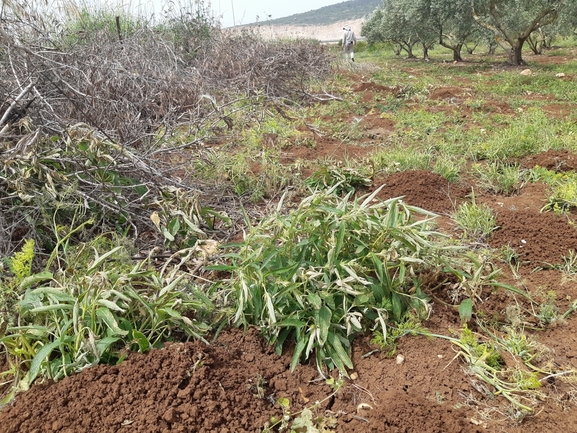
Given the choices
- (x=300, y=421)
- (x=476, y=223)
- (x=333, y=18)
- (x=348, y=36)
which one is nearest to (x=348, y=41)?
(x=348, y=36)

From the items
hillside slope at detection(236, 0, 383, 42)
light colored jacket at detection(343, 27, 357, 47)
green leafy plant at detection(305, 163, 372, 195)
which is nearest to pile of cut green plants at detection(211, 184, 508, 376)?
green leafy plant at detection(305, 163, 372, 195)

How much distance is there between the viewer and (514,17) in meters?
13.2

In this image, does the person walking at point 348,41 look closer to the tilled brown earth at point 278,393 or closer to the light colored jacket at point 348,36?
the light colored jacket at point 348,36

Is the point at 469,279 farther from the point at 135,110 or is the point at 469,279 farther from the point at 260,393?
the point at 135,110

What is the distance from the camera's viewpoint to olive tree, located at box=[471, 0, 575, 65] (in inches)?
472

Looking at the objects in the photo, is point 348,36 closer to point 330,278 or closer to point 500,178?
point 500,178

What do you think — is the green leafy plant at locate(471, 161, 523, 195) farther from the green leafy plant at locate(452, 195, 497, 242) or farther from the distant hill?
the distant hill

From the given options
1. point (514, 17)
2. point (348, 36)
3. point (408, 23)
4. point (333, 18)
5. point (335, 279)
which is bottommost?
point (335, 279)

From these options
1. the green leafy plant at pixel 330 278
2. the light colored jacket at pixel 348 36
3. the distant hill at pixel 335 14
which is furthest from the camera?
the distant hill at pixel 335 14

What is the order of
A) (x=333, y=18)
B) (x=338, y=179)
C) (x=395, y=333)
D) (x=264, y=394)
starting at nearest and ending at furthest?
(x=264, y=394), (x=395, y=333), (x=338, y=179), (x=333, y=18)

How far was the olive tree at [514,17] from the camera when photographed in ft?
39.3

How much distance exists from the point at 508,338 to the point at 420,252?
0.53 m

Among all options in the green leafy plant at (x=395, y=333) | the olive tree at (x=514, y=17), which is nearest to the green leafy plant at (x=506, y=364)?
the green leafy plant at (x=395, y=333)

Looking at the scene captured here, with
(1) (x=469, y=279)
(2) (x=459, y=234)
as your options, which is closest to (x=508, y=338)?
(1) (x=469, y=279)
